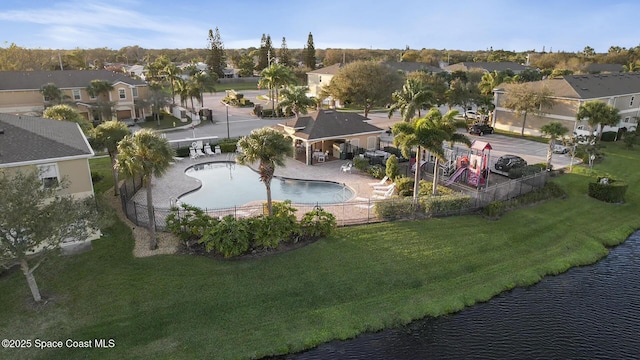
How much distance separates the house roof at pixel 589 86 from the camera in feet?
145

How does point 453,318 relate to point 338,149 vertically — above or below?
below

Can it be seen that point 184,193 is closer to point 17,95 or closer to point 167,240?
point 167,240

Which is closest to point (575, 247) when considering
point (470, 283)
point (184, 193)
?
point (470, 283)

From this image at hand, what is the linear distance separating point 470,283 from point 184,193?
18854mm

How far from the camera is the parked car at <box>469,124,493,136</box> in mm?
46944

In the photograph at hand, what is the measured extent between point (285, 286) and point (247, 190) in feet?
42.0

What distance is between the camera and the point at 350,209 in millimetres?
24422

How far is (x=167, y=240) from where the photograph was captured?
20781 mm

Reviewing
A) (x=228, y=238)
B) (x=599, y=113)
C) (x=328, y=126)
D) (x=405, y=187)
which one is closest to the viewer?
(x=228, y=238)

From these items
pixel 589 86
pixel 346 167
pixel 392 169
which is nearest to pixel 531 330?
pixel 392 169

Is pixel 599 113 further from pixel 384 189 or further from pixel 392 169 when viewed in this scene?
pixel 384 189

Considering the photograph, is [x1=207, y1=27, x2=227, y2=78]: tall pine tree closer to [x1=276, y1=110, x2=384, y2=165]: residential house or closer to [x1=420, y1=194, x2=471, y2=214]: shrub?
[x1=276, y1=110, x2=384, y2=165]: residential house

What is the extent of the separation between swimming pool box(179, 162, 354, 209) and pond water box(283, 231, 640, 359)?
12.2 meters

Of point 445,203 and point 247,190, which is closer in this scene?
point 445,203
